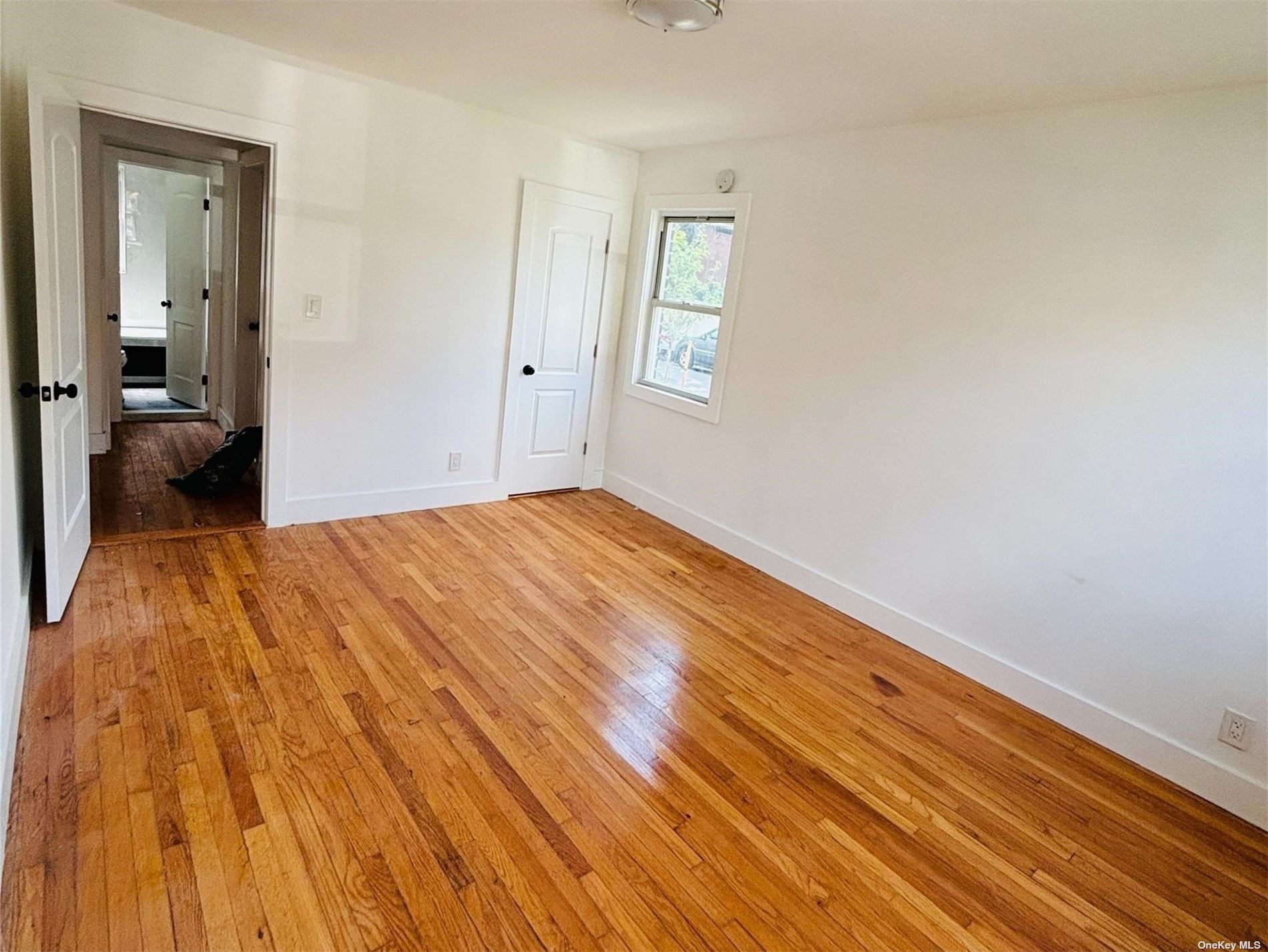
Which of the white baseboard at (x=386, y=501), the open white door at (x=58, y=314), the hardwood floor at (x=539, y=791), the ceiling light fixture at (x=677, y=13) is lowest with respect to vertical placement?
the hardwood floor at (x=539, y=791)

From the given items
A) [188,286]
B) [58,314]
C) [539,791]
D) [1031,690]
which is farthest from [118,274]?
[1031,690]

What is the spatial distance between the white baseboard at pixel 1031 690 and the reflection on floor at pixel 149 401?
194 inches

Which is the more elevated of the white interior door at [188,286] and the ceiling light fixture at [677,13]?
the ceiling light fixture at [677,13]

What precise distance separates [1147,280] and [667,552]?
261cm

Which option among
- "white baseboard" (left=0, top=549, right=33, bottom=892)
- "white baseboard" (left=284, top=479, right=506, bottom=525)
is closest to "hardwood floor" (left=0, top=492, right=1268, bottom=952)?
"white baseboard" (left=0, top=549, right=33, bottom=892)

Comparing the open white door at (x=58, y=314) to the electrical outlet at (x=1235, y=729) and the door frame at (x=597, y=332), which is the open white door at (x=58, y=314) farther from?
the electrical outlet at (x=1235, y=729)

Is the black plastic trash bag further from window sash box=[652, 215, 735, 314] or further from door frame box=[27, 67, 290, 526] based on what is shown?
window sash box=[652, 215, 735, 314]

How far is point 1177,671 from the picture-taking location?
2621 millimetres

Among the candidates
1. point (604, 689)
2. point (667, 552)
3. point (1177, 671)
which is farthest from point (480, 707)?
point (1177, 671)

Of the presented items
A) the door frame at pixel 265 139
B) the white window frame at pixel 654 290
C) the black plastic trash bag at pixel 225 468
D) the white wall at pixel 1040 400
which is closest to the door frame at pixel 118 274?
the black plastic trash bag at pixel 225 468

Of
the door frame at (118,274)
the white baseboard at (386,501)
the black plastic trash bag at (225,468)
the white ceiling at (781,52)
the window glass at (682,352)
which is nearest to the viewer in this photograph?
the white ceiling at (781,52)

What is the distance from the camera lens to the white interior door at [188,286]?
6.00 meters

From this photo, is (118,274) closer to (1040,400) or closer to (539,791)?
(539,791)

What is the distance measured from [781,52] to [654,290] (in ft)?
7.47
